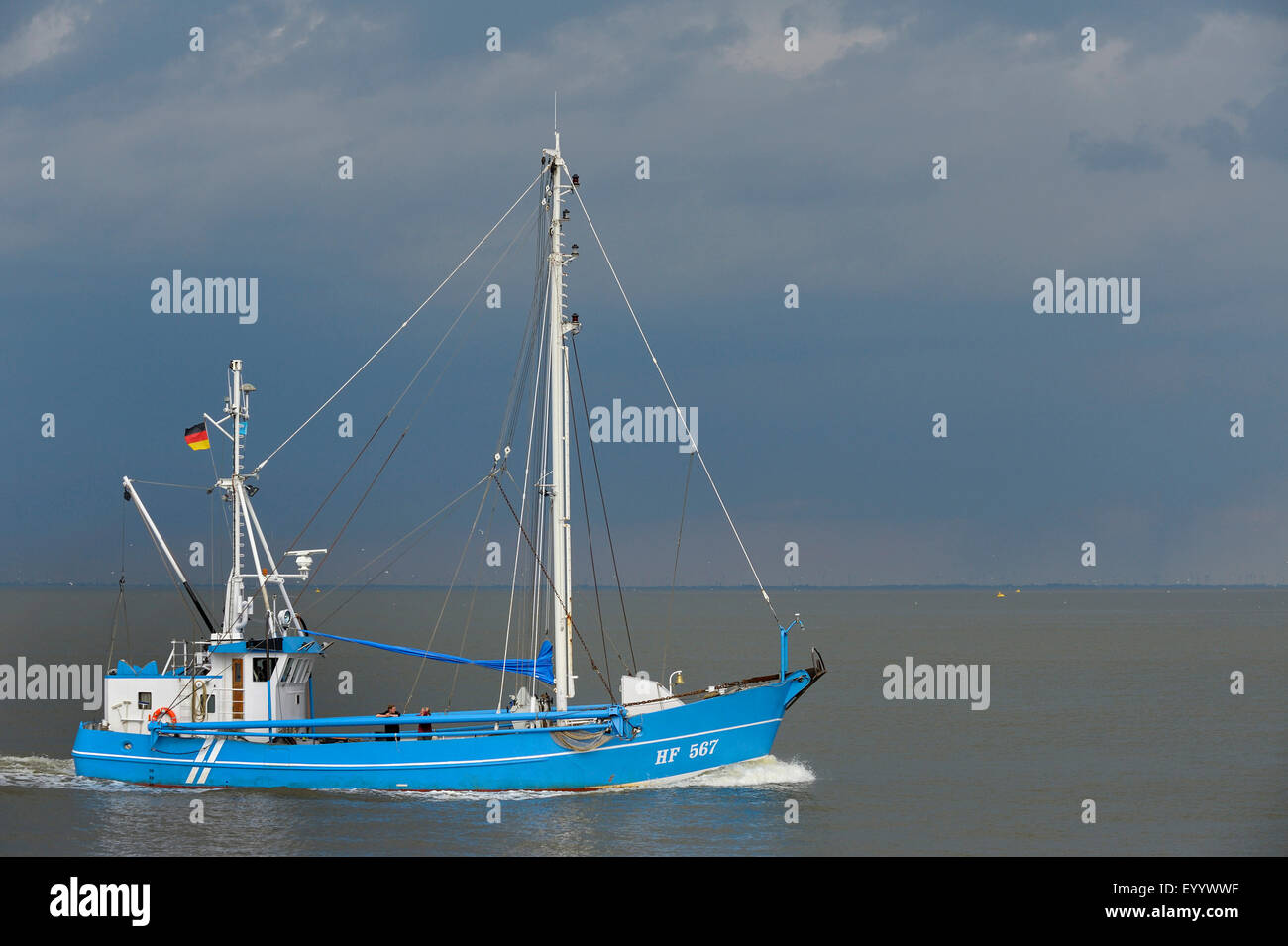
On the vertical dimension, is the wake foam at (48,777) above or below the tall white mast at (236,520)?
below

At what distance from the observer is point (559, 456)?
36562mm

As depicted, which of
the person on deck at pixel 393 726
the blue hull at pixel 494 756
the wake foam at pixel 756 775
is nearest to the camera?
the blue hull at pixel 494 756

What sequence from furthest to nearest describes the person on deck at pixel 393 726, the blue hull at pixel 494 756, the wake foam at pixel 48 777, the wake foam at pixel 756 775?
the wake foam at pixel 48 777 < the wake foam at pixel 756 775 < the person on deck at pixel 393 726 < the blue hull at pixel 494 756

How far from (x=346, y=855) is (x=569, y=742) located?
6930mm

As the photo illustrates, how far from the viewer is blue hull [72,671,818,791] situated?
3500 centimetres

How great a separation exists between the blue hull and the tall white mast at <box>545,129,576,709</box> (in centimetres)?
186

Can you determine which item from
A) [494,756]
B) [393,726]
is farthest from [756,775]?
[393,726]

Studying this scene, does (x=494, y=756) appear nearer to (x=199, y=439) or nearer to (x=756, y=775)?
(x=756, y=775)

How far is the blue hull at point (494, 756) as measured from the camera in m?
35.0

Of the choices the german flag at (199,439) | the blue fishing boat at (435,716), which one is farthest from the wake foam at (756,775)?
the german flag at (199,439)

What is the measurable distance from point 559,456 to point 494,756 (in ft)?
27.5

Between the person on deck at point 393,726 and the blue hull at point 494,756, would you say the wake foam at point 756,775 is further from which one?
the person on deck at point 393,726

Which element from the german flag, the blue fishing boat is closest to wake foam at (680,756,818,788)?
the blue fishing boat

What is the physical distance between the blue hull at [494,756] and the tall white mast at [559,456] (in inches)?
73.3
